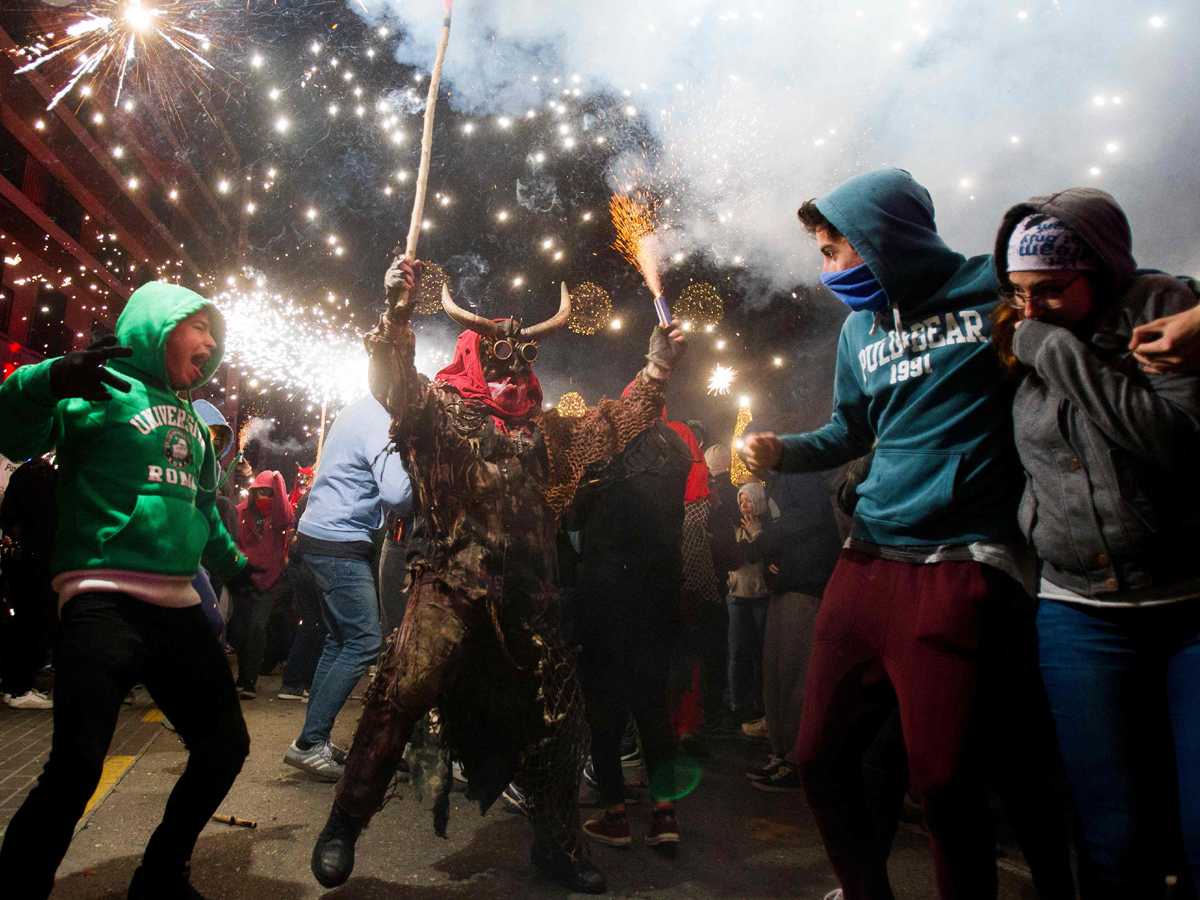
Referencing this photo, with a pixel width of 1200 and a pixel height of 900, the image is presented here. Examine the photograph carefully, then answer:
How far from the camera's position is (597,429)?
345cm

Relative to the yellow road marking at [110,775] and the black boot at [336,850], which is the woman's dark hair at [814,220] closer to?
the black boot at [336,850]

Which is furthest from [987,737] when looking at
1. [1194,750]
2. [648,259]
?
[648,259]

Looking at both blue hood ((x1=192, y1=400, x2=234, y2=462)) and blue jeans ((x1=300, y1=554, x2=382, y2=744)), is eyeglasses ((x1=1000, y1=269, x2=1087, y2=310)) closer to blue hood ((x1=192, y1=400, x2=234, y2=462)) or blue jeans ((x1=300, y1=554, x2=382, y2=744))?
blue jeans ((x1=300, y1=554, x2=382, y2=744))

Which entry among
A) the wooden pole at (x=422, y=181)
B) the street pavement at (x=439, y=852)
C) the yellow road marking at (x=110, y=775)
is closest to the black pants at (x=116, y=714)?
the street pavement at (x=439, y=852)

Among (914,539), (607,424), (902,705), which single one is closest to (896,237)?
(914,539)

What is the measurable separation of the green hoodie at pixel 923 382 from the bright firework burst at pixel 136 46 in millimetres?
11819

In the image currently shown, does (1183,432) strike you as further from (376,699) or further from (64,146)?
(64,146)

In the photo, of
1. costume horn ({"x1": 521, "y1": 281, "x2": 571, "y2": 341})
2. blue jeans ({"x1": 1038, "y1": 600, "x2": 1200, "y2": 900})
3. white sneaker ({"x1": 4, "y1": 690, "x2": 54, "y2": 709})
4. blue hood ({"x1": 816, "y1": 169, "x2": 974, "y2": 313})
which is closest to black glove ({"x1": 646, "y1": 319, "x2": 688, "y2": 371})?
costume horn ({"x1": 521, "y1": 281, "x2": 571, "y2": 341})

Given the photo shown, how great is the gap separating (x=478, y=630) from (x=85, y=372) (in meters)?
1.65

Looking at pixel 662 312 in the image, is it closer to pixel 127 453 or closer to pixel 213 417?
pixel 127 453

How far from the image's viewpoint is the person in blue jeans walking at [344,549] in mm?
4098

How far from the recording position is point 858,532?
2193 mm

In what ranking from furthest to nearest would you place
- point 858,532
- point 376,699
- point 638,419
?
point 638,419 → point 376,699 → point 858,532

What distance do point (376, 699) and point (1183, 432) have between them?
2.68 metres
